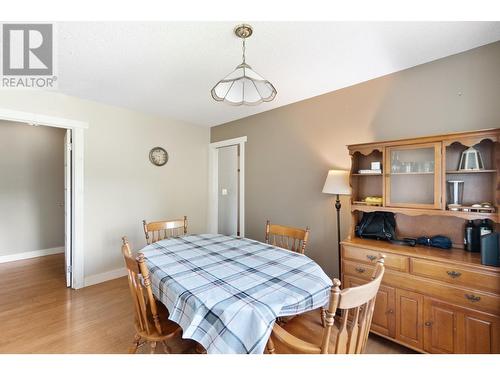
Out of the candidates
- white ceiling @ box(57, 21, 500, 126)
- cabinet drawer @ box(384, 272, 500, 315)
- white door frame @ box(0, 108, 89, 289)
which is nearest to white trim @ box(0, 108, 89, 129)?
white door frame @ box(0, 108, 89, 289)

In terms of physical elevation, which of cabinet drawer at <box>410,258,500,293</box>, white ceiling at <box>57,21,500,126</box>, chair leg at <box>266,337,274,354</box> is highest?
white ceiling at <box>57,21,500,126</box>

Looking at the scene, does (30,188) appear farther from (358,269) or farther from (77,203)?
(358,269)

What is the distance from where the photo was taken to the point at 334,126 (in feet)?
Result: 8.29

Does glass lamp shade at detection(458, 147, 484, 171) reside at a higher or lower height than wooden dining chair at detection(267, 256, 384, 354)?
higher

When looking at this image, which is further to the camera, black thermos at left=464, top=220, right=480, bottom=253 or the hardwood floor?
the hardwood floor

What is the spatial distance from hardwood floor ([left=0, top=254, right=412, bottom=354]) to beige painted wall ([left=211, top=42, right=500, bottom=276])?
1502 mm

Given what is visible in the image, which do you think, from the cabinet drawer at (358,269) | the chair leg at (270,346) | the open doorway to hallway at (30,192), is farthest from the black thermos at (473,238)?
the open doorway to hallway at (30,192)

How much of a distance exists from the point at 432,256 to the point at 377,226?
494 millimetres

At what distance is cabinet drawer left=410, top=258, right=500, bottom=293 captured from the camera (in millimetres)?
1395

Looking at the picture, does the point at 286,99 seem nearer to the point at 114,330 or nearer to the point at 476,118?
the point at 476,118

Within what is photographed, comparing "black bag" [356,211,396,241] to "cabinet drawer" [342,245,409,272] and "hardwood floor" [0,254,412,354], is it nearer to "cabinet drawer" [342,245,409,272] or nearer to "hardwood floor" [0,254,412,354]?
"cabinet drawer" [342,245,409,272]

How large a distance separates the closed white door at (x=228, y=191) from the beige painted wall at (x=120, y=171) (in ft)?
1.57

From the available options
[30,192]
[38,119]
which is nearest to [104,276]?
[38,119]
